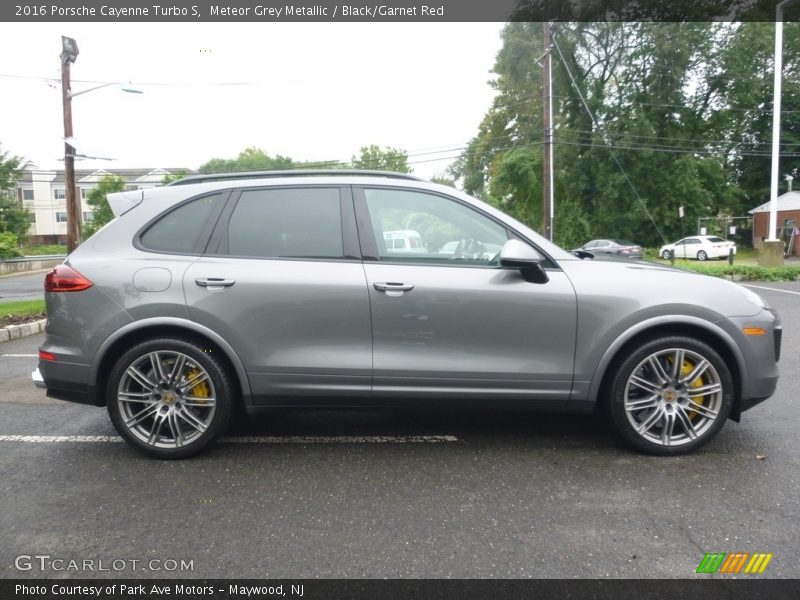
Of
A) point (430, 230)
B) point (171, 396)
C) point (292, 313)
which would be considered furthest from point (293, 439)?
point (430, 230)

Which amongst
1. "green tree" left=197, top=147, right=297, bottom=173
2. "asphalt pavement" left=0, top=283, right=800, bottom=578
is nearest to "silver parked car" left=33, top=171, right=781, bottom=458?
"asphalt pavement" left=0, top=283, right=800, bottom=578

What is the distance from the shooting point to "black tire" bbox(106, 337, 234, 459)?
3482 millimetres

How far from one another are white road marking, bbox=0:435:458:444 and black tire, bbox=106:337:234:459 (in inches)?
16.8

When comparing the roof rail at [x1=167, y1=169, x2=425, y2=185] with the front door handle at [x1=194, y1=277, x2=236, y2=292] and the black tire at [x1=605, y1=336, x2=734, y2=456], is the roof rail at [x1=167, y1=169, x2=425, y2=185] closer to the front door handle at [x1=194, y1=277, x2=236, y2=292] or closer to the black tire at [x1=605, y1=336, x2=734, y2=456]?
the front door handle at [x1=194, y1=277, x2=236, y2=292]

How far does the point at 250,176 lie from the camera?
3.89 metres

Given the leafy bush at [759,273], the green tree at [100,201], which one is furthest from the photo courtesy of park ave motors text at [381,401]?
the green tree at [100,201]

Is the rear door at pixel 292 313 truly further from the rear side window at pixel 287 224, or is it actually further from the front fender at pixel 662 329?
the front fender at pixel 662 329

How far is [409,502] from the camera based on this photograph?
2992mm

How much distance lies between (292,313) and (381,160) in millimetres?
54143

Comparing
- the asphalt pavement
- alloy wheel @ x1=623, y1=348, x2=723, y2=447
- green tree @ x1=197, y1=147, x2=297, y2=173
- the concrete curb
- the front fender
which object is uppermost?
green tree @ x1=197, y1=147, x2=297, y2=173

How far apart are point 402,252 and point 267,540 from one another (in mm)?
1831

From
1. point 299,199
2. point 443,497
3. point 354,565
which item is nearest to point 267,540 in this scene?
point 354,565

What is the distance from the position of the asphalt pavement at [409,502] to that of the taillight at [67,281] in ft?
3.64

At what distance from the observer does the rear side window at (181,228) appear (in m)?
3.64
